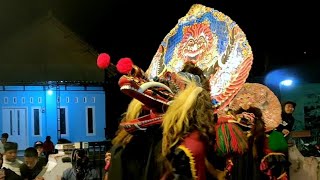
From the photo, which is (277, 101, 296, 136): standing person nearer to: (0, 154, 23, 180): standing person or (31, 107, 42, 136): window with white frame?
(0, 154, 23, 180): standing person

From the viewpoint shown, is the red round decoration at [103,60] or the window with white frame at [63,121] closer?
the red round decoration at [103,60]

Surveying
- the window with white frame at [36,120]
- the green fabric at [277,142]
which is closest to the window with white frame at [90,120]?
the window with white frame at [36,120]

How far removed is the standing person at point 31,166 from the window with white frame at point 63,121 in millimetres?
9023

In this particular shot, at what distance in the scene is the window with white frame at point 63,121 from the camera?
1494 centimetres

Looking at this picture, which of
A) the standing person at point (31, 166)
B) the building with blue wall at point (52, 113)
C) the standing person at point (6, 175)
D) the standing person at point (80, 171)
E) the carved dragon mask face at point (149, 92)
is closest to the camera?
the carved dragon mask face at point (149, 92)

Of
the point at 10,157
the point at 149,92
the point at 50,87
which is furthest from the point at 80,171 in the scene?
the point at 50,87

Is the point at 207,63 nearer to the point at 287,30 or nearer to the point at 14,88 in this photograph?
the point at 287,30

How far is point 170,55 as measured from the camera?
357cm

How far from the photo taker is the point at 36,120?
1487 centimetres

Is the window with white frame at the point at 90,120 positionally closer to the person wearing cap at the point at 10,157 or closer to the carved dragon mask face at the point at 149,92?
the person wearing cap at the point at 10,157

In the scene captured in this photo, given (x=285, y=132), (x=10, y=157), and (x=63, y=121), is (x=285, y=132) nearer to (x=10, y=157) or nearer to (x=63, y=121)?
(x=10, y=157)

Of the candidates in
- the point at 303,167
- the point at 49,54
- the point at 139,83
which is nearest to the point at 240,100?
the point at 303,167

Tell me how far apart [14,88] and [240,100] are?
10535 millimetres

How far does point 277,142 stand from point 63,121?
33.3 feet
